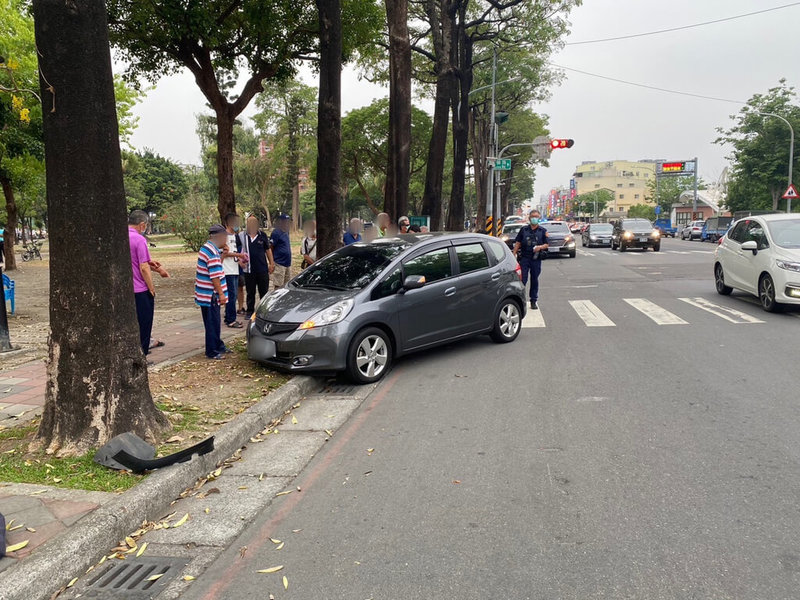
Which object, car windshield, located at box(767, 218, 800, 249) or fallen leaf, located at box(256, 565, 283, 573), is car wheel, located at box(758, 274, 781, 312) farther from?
fallen leaf, located at box(256, 565, 283, 573)

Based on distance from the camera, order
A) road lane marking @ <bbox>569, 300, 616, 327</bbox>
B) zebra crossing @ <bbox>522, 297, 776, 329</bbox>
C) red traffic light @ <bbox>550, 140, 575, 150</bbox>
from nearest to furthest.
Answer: zebra crossing @ <bbox>522, 297, 776, 329</bbox>
road lane marking @ <bbox>569, 300, 616, 327</bbox>
red traffic light @ <bbox>550, 140, 575, 150</bbox>

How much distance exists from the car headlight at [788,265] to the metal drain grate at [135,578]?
1015 cm

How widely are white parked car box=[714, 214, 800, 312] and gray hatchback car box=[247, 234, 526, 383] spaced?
14.8 feet

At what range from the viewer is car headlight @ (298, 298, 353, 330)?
22.1 feet

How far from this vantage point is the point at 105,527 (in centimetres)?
356

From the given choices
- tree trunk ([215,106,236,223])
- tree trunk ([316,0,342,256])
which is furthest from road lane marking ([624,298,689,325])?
tree trunk ([215,106,236,223])

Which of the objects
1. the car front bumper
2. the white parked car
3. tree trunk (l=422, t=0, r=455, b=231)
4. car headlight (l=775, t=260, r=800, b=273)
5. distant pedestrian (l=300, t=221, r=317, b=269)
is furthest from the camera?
tree trunk (l=422, t=0, r=455, b=231)

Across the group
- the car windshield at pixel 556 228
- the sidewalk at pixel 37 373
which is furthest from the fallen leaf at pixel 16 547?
the car windshield at pixel 556 228

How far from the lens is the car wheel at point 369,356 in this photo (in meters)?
6.82

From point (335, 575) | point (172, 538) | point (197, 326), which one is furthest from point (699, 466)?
point (197, 326)

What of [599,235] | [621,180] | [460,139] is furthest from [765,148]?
[621,180]

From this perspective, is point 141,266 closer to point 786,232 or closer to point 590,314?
point 590,314

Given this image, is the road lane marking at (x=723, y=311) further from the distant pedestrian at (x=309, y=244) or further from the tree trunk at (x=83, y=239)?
the tree trunk at (x=83, y=239)

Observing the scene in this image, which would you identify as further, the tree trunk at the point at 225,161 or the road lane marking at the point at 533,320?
the tree trunk at the point at 225,161
